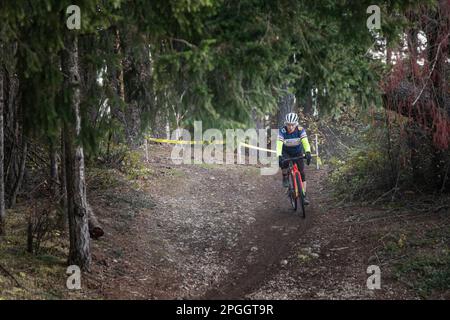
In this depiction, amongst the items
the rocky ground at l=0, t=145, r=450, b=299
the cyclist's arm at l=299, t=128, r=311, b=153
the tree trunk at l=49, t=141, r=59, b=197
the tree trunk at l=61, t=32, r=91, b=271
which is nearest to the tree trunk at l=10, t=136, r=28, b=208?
the tree trunk at l=49, t=141, r=59, b=197

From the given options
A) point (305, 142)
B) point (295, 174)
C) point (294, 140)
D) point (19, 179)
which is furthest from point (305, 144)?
point (19, 179)

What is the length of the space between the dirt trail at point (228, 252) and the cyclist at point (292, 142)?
1366 millimetres

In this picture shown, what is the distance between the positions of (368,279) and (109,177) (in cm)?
759

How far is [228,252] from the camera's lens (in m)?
10.1

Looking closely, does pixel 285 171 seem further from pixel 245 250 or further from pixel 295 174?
pixel 245 250

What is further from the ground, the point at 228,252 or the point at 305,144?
the point at 305,144

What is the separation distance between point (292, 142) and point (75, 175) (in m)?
5.46

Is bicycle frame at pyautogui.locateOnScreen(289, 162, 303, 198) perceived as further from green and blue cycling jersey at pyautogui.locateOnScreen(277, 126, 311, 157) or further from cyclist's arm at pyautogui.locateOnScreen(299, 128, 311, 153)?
cyclist's arm at pyautogui.locateOnScreen(299, 128, 311, 153)

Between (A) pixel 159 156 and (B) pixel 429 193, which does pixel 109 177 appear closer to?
(A) pixel 159 156

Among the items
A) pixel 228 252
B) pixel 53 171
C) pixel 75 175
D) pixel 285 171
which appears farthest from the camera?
pixel 285 171

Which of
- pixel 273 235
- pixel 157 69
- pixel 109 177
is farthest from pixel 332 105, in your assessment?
pixel 109 177

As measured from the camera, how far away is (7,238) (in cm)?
891
